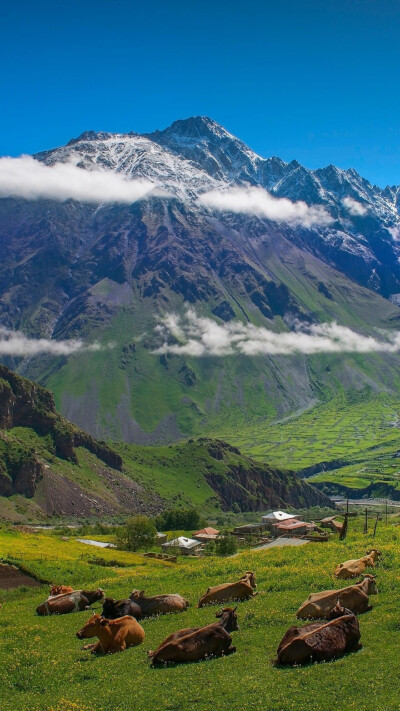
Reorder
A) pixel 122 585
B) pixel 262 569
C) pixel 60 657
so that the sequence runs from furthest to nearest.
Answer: pixel 122 585 → pixel 262 569 → pixel 60 657

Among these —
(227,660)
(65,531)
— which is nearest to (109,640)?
(227,660)

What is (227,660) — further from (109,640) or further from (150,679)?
(109,640)

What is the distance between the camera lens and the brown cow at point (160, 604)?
92.8ft

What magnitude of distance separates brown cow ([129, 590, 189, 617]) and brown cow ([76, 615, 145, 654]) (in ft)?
9.80

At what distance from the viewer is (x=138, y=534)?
375 ft

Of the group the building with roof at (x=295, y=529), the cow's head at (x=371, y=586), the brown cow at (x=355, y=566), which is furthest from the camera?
the building with roof at (x=295, y=529)

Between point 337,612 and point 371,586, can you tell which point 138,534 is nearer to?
point 371,586

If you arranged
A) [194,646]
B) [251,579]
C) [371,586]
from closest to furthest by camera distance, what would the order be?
[194,646]
[371,586]
[251,579]

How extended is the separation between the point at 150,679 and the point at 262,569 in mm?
14765

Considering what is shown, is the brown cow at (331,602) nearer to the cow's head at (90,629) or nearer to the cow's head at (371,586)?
the cow's head at (371,586)

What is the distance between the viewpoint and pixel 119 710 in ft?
58.8

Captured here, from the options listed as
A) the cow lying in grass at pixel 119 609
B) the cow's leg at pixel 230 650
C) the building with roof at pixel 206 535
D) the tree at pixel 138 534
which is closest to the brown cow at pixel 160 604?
the cow lying in grass at pixel 119 609

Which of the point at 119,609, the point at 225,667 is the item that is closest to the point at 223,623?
the point at 225,667

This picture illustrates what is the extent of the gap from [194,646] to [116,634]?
13.2 feet
